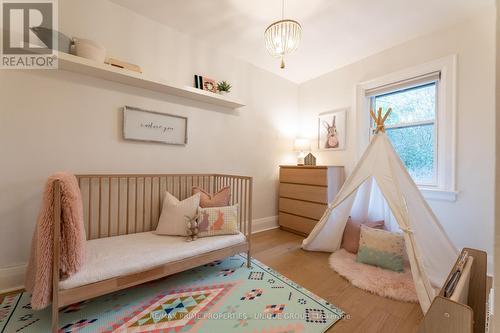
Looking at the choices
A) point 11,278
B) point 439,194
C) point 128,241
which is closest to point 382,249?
point 439,194

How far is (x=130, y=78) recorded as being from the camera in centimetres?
206

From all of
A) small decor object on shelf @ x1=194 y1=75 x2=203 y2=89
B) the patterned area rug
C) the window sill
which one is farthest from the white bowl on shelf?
the window sill

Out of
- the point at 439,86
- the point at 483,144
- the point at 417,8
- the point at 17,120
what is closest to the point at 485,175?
the point at 483,144

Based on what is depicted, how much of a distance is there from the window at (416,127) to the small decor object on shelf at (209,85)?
7.63ft

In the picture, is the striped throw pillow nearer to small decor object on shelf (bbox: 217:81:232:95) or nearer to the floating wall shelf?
the floating wall shelf

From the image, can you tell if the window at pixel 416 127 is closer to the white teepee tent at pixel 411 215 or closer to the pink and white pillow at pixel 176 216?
the white teepee tent at pixel 411 215

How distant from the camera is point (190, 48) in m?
2.66

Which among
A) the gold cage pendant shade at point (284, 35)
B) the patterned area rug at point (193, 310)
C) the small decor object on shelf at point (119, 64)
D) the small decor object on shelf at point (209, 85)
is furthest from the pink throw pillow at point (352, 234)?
the small decor object on shelf at point (119, 64)

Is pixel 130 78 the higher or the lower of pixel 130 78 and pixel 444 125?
the higher

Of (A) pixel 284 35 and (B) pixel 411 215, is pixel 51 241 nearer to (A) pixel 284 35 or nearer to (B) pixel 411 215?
(A) pixel 284 35

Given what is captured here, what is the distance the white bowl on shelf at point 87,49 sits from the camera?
1.82 metres

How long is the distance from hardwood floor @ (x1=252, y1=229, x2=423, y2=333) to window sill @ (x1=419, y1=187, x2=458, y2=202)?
1344mm

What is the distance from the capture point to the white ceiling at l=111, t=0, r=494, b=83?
2053mm

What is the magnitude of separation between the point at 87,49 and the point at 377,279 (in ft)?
10.9
